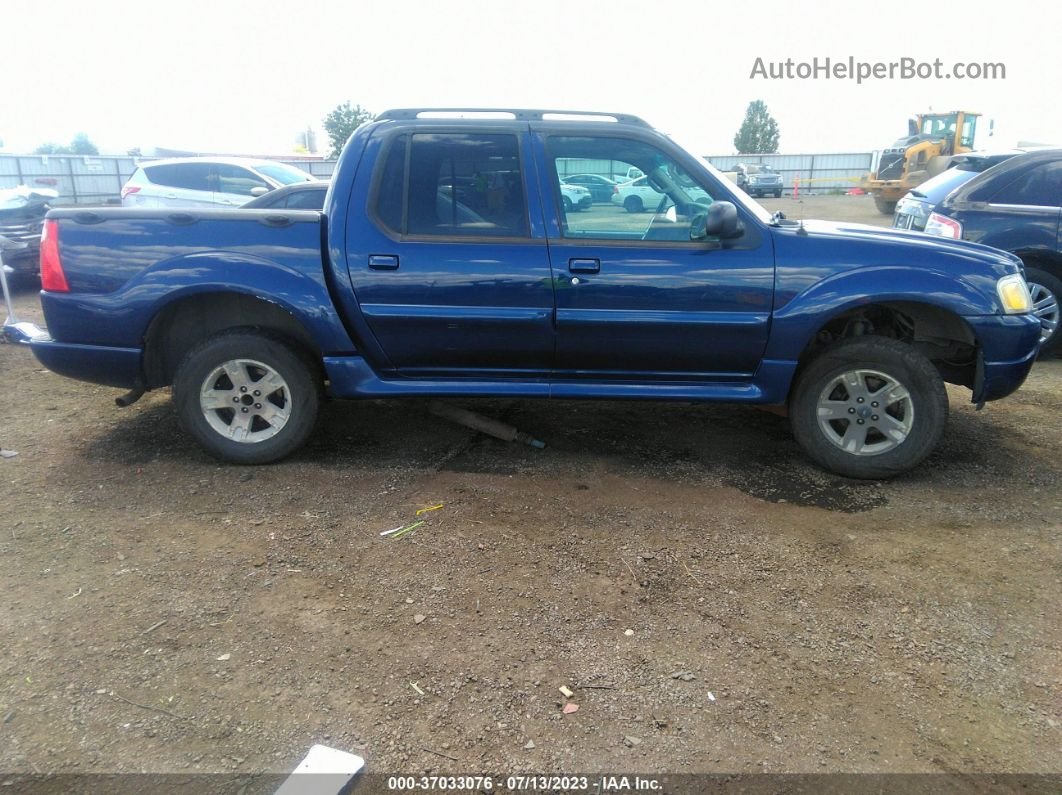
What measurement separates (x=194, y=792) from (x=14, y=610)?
4.64 ft

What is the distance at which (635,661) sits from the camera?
2.76 meters

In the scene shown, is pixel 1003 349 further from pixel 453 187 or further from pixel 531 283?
pixel 453 187

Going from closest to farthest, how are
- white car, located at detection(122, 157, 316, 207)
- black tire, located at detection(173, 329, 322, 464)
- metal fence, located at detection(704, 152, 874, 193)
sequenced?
black tire, located at detection(173, 329, 322, 464) → white car, located at detection(122, 157, 316, 207) → metal fence, located at detection(704, 152, 874, 193)

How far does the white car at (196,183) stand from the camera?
12.1 m

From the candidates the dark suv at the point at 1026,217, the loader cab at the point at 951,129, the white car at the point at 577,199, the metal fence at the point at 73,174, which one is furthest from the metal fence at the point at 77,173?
the white car at the point at 577,199

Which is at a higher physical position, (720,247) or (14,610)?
(720,247)

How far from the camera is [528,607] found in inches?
121

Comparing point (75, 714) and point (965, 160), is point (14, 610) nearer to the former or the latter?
point (75, 714)

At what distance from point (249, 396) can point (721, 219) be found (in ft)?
8.95

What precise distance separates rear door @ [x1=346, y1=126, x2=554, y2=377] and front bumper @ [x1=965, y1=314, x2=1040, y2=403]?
2322 millimetres

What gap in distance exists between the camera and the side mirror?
154 inches

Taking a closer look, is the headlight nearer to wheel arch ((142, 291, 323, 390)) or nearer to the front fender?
the front fender

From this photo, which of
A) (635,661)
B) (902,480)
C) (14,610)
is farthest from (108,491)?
(902,480)

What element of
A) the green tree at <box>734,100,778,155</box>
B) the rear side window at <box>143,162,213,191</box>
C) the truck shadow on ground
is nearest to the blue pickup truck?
the truck shadow on ground
